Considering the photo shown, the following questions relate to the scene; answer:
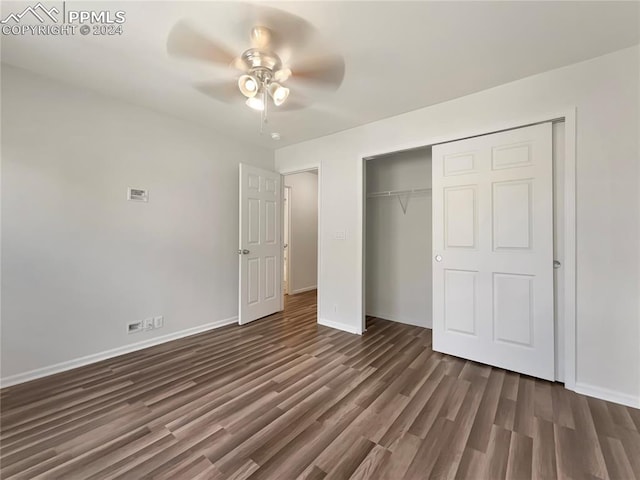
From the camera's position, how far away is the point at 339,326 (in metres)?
3.54

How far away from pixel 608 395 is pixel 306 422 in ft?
7.27

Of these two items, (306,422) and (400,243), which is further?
(400,243)

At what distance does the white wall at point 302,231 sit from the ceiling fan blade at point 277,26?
145 inches

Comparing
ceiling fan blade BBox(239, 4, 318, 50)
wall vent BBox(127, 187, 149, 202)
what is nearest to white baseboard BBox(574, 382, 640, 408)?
ceiling fan blade BBox(239, 4, 318, 50)

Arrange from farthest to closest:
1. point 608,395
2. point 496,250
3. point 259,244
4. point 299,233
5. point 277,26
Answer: point 299,233, point 259,244, point 496,250, point 608,395, point 277,26

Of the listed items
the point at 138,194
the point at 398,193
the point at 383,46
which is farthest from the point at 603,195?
the point at 138,194

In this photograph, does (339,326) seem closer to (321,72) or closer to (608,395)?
(608,395)

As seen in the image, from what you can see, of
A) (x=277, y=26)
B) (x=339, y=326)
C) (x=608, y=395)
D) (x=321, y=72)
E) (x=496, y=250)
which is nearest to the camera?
(x=277, y=26)

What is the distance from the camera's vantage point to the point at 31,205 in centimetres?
225

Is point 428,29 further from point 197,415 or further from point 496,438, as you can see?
point 197,415

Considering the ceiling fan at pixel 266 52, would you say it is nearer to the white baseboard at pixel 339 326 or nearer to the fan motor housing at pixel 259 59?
the fan motor housing at pixel 259 59

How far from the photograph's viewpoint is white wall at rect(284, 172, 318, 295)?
5.75 metres

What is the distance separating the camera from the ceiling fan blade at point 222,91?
2.42m

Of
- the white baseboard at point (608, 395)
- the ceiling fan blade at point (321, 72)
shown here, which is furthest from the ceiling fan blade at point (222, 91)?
the white baseboard at point (608, 395)
